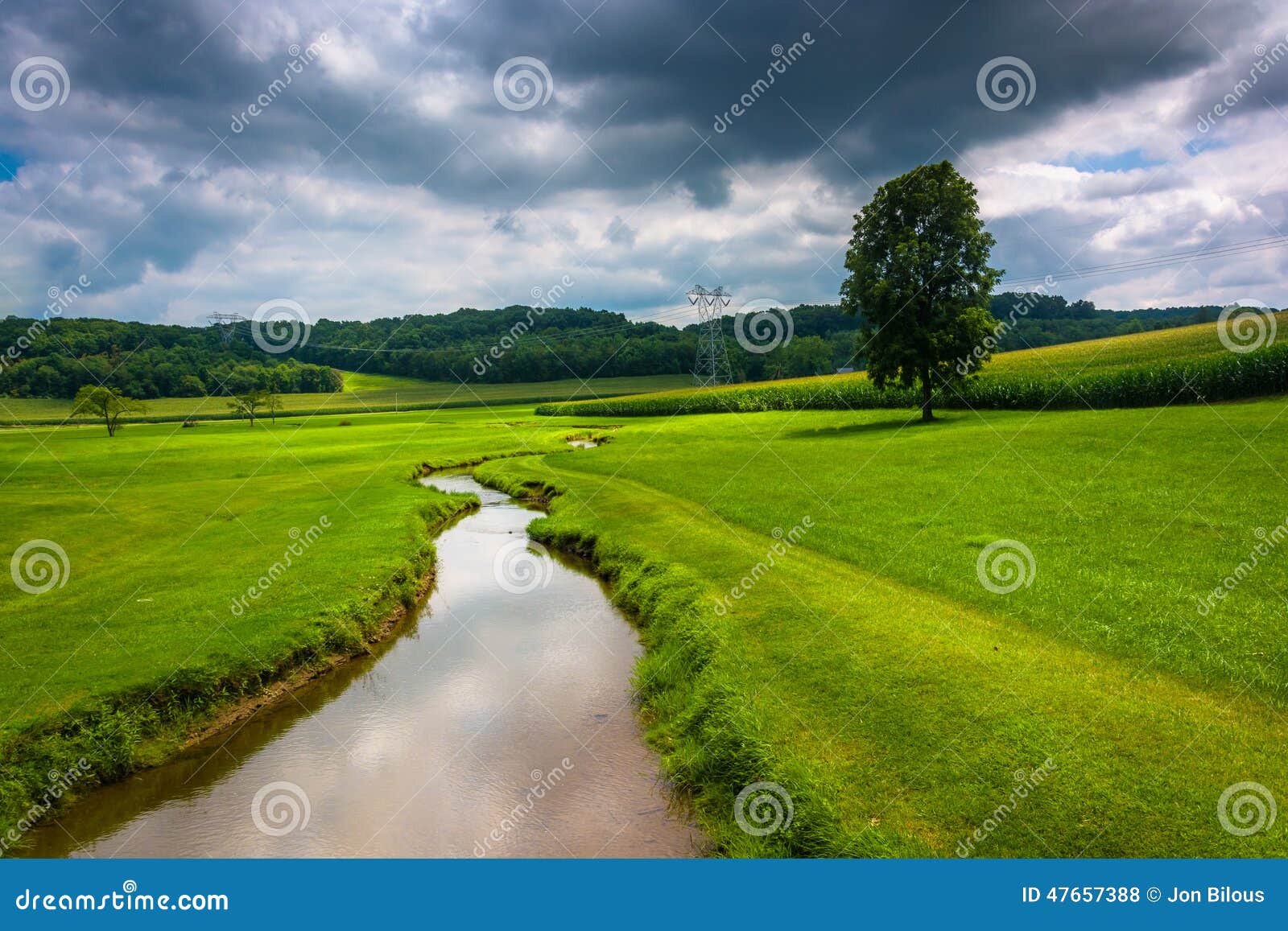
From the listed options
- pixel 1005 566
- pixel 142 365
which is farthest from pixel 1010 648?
pixel 142 365

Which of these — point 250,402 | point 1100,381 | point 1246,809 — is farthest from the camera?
point 250,402

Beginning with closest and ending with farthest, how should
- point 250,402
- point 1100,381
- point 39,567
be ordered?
point 39,567, point 1100,381, point 250,402

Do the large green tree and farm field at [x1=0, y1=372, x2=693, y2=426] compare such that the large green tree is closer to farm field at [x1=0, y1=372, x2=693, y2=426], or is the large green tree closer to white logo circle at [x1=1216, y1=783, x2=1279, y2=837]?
white logo circle at [x1=1216, y1=783, x2=1279, y2=837]

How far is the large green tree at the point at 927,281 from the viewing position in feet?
137

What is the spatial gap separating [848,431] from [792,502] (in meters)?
20.1

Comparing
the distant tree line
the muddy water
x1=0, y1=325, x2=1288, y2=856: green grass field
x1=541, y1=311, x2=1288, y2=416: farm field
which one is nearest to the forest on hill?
the distant tree line

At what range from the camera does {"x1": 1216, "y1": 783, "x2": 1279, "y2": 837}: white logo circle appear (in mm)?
6887

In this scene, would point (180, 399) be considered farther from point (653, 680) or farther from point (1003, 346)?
point (1003, 346)

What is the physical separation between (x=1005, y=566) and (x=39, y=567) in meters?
25.5

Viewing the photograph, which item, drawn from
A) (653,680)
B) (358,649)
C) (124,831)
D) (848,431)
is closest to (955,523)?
(653,680)

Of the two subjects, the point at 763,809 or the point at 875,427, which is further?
the point at 875,427

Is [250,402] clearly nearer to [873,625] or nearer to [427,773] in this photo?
[427,773]

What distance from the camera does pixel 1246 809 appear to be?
7141mm

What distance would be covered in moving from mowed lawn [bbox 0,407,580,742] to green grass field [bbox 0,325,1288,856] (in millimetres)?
100
